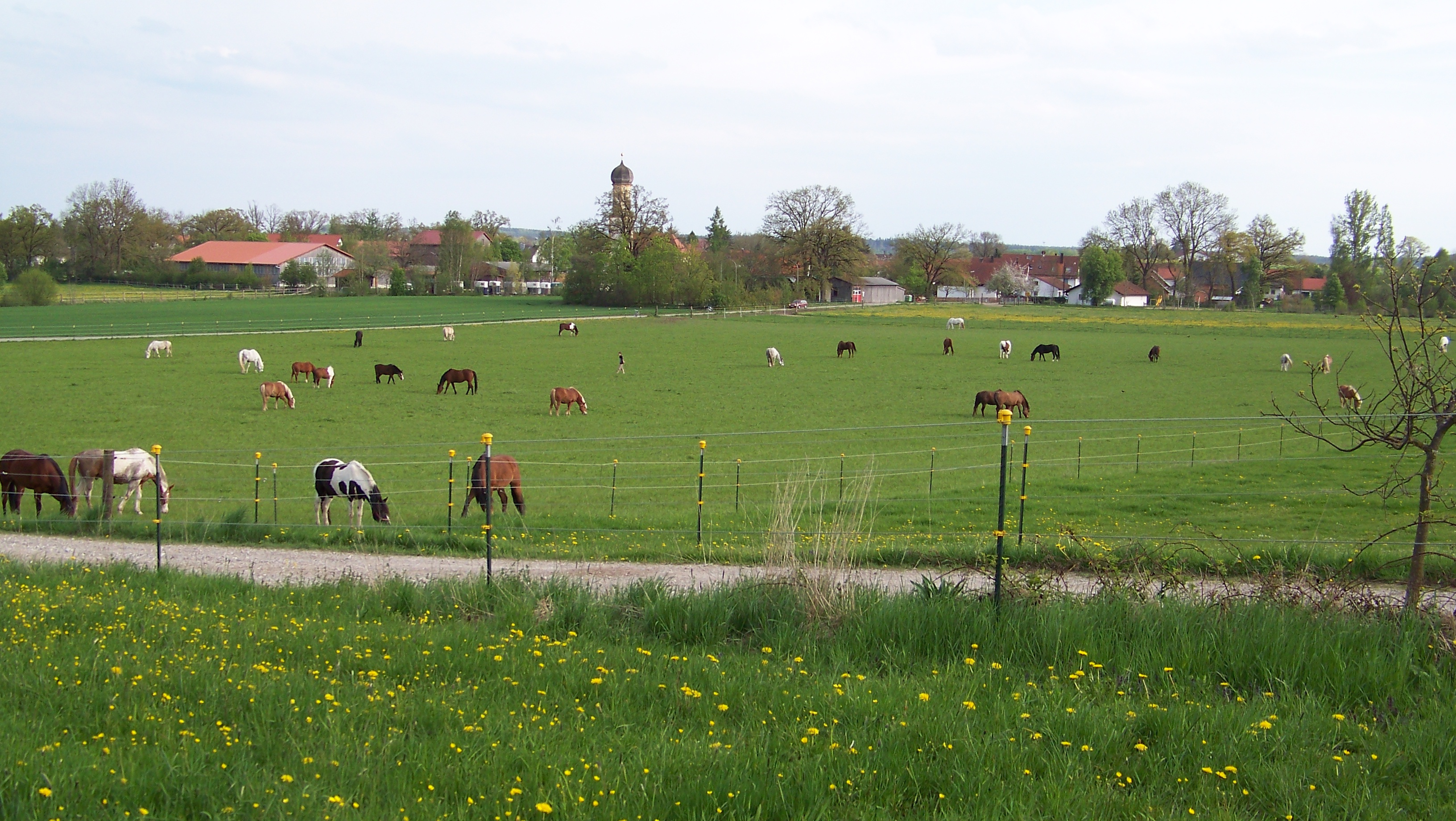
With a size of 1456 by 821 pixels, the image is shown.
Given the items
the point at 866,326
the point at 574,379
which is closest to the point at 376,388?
the point at 574,379

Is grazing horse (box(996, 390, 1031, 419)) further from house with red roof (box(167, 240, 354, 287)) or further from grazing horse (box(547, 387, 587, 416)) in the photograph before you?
house with red roof (box(167, 240, 354, 287))

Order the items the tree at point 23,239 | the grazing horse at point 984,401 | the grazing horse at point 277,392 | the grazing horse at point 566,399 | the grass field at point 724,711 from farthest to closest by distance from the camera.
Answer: the tree at point 23,239, the grazing horse at point 984,401, the grazing horse at point 566,399, the grazing horse at point 277,392, the grass field at point 724,711

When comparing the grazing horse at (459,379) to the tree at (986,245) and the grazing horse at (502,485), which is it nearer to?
the grazing horse at (502,485)

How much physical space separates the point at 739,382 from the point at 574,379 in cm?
676

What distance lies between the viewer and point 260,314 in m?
76.6

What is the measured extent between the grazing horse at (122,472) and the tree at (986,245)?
17610cm

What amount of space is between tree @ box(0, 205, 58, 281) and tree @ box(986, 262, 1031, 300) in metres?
117

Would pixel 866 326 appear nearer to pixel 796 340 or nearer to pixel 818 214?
pixel 796 340

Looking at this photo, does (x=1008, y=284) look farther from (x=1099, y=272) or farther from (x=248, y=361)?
(x=248, y=361)

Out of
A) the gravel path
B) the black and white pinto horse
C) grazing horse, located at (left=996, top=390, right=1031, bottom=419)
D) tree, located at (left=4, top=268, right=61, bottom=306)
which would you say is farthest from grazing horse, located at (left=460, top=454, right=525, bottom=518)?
tree, located at (left=4, top=268, right=61, bottom=306)

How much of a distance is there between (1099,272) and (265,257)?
342 ft

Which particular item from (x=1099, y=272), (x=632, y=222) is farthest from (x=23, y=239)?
(x=1099, y=272)

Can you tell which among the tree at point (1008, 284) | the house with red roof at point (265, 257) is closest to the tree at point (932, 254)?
the tree at point (1008, 284)

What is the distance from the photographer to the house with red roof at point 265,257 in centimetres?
11806
